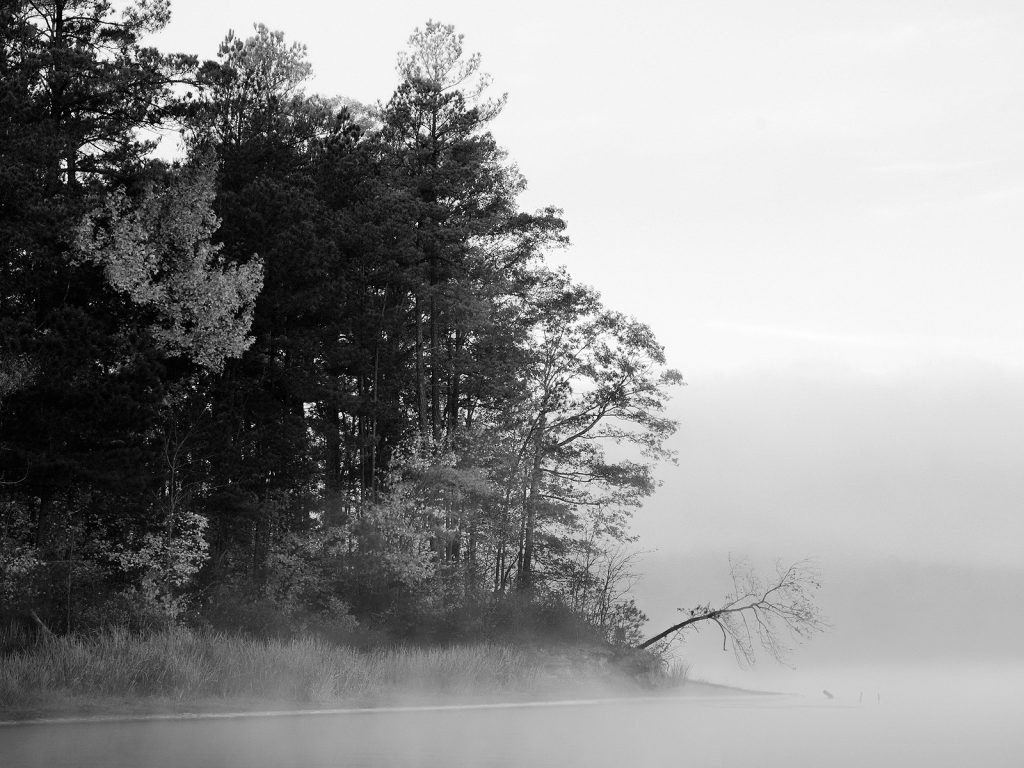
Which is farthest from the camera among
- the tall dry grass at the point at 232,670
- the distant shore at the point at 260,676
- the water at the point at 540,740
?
the tall dry grass at the point at 232,670

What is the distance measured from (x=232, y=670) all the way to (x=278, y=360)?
1629 centimetres

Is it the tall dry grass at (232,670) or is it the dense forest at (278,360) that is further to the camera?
the dense forest at (278,360)

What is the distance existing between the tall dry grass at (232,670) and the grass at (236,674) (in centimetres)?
2

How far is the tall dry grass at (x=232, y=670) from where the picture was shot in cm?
1978

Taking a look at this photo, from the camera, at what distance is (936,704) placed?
3094 centimetres

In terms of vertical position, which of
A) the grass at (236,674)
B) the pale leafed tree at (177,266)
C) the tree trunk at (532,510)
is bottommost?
the grass at (236,674)

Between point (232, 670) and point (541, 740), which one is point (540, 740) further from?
point (232, 670)

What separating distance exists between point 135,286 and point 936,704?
23026 mm

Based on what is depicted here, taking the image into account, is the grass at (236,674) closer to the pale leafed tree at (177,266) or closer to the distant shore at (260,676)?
the distant shore at (260,676)

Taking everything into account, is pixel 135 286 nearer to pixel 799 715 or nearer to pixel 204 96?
pixel 204 96

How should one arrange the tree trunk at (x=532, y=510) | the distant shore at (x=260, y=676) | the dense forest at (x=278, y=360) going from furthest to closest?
the tree trunk at (x=532, y=510)
the dense forest at (x=278, y=360)
the distant shore at (x=260, y=676)

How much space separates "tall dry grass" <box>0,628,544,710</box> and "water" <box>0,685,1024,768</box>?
1.82 m

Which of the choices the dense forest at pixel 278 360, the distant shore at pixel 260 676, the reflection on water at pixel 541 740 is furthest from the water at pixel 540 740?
the dense forest at pixel 278 360

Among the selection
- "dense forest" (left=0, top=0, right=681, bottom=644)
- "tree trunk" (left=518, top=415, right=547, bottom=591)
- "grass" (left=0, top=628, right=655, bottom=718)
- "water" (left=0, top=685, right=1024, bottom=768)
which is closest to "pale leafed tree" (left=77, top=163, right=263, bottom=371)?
"dense forest" (left=0, top=0, right=681, bottom=644)
